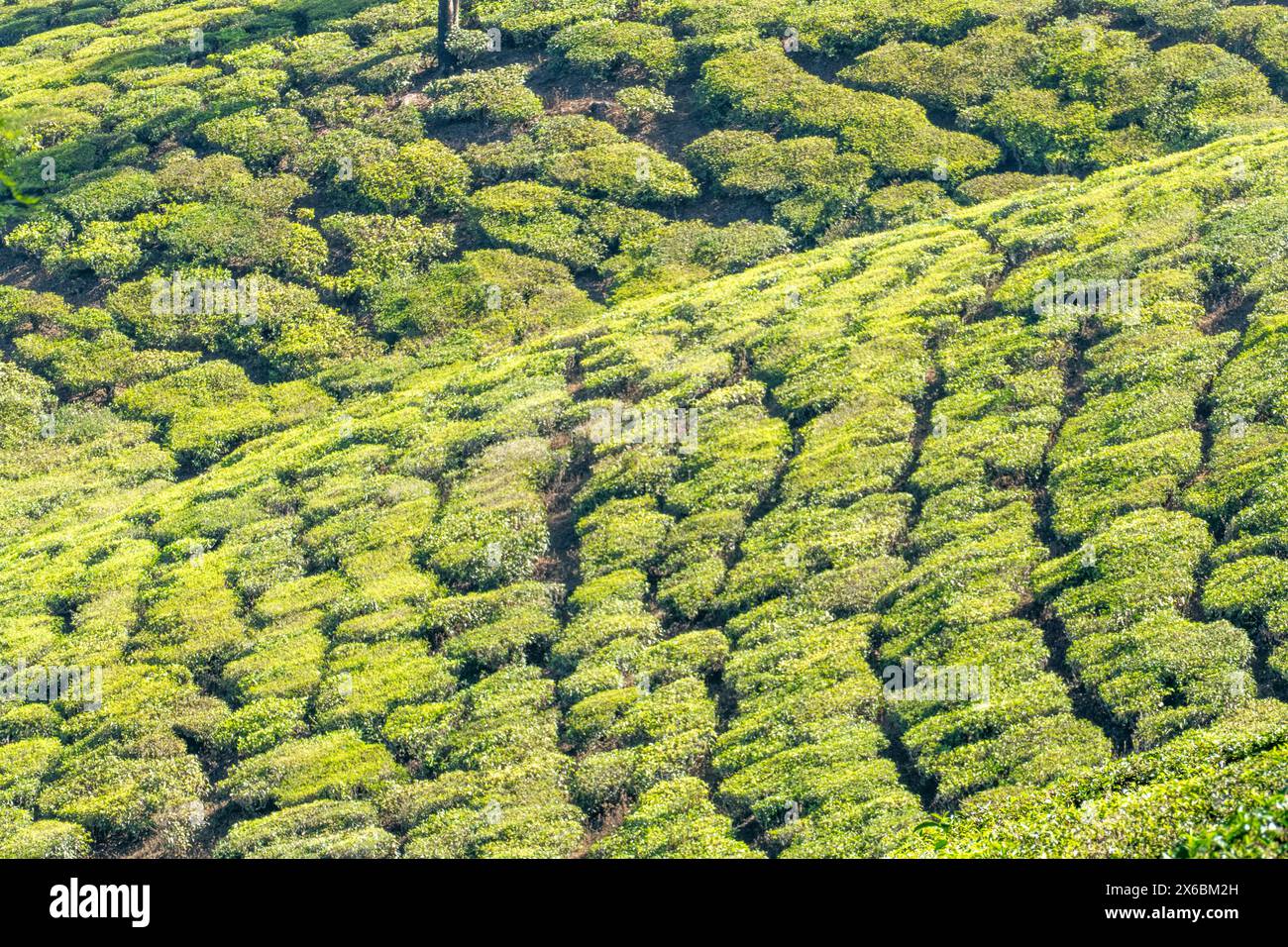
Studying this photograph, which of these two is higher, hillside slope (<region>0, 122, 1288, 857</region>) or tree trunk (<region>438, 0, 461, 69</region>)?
tree trunk (<region>438, 0, 461, 69</region>)

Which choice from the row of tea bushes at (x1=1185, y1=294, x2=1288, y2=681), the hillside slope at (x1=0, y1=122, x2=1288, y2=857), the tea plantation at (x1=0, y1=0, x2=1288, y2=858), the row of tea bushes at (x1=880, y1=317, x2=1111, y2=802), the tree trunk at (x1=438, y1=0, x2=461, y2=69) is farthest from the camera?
the tree trunk at (x1=438, y1=0, x2=461, y2=69)

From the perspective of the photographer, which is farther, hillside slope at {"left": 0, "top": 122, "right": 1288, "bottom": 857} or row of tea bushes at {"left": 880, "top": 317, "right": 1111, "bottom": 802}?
hillside slope at {"left": 0, "top": 122, "right": 1288, "bottom": 857}

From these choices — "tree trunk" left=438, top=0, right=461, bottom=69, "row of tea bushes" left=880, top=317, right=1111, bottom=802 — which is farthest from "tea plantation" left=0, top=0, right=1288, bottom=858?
"tree trunk" left=438, top=0, right=461, bottom=69

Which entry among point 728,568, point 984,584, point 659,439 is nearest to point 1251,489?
point 984,584

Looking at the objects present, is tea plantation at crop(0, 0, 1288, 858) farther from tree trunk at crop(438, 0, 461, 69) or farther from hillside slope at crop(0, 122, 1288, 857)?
tree trunk at crop(438, 0, 461, 69)

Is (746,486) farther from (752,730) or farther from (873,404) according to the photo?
(752,730)
